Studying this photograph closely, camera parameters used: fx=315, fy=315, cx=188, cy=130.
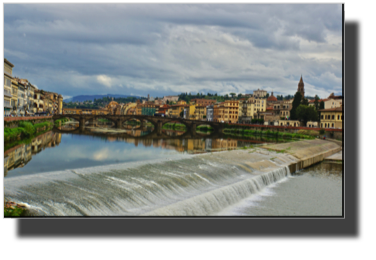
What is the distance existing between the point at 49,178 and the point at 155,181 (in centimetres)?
412

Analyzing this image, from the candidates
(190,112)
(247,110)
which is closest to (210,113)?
(190,112)

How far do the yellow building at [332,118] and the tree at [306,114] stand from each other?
4861 mm

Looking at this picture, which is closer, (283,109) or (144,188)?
(144,188)

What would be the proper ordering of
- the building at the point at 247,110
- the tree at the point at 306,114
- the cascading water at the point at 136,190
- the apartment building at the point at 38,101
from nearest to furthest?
the cascading water at the point at 136,190, the tree at the point at 306,114, the apartment building at the point at 38,101, the building at the point at 247,110

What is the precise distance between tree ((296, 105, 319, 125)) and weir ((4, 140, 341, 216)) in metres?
45.6

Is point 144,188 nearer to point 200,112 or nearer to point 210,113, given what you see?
point 210,113

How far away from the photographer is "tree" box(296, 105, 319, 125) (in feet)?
198

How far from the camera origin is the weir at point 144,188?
31.7ft

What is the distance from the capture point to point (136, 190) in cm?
1163

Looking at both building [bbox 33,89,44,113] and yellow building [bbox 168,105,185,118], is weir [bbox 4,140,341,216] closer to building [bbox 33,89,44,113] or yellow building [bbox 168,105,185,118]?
building [bbox 33,89,44,113]

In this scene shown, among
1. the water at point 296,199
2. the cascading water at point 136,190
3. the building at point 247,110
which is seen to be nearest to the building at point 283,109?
the building at point 247,110

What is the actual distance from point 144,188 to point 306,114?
182ft

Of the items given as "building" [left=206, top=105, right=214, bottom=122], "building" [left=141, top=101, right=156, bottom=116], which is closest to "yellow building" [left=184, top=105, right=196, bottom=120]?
"building" [left=206, top=105, right=214, bottom=122]

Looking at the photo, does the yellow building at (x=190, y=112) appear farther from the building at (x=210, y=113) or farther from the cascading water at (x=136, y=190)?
the cascading water at (x=136, y=190)
